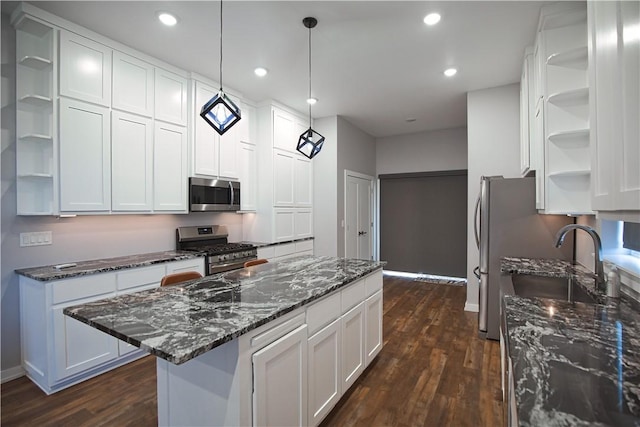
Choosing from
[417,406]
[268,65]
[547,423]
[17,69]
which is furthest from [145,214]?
[547,423]

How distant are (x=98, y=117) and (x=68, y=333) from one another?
180 cm

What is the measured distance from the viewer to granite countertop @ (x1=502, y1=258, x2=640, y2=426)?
0.74m

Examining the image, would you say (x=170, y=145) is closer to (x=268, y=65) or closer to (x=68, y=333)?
(x=268, y=65)

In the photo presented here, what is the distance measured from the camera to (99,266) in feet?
8.58

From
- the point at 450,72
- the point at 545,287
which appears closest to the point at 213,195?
the point at 450,72

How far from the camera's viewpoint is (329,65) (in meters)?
3.35

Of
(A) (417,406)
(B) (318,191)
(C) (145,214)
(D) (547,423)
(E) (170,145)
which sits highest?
(E) (170,145)

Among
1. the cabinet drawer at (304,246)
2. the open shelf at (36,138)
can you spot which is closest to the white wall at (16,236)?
the open shelf at (36,138)

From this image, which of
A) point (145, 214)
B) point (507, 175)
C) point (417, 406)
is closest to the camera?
point (417, 406)

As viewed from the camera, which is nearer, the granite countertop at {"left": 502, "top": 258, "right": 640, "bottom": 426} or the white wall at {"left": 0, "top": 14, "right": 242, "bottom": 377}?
the granite countertop at {"left": 502, "top": 258, "right": 640, "bottom": 426}

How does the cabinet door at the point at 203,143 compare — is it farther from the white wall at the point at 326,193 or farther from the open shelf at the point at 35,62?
the white wall at the point at 326,193

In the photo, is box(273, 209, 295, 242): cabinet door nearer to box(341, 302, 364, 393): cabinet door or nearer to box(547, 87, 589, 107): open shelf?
box(341, 302, 364, 393): cabinet door

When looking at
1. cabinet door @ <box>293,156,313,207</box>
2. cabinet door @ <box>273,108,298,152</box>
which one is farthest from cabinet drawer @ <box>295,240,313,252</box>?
cabinet door @ <box>273,108,298,152</box>

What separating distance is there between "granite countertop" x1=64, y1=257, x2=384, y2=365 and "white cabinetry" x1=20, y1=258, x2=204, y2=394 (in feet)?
3.43
